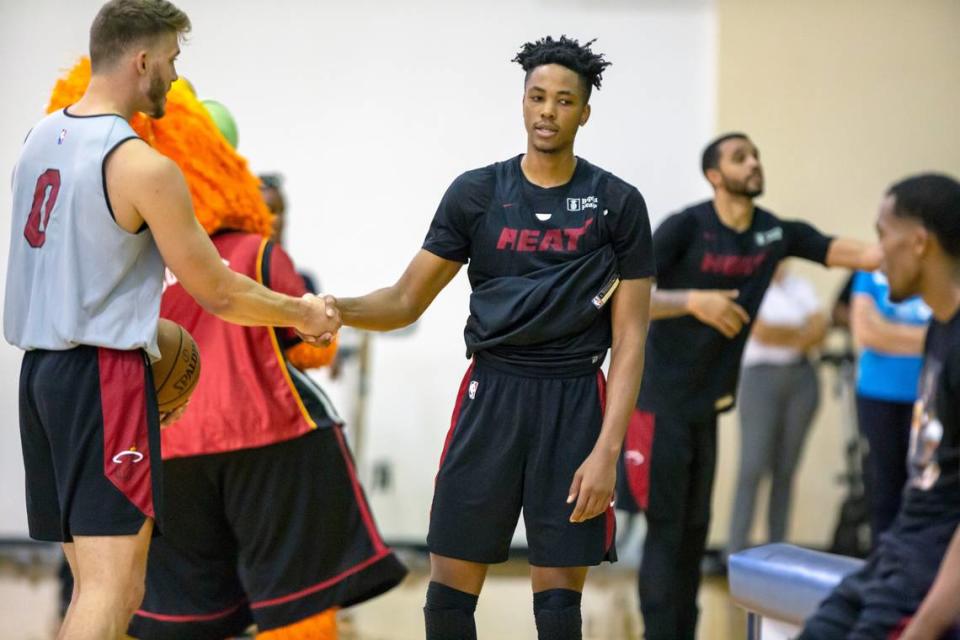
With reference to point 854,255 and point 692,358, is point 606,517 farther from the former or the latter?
point 854,255

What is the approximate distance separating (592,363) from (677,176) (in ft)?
15.1

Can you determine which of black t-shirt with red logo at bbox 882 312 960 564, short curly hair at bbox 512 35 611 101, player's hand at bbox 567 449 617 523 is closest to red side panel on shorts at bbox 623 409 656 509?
player's hand at bbox 567 449 617 523

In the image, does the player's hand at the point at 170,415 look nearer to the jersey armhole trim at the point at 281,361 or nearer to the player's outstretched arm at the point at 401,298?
the player's outstretched arm at the point at 401,298

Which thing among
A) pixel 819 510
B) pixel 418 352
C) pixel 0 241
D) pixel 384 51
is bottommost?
pixel 819 510

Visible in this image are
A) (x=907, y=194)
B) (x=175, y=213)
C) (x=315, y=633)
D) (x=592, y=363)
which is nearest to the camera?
(x=907, y=194)

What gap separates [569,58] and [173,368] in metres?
1.39

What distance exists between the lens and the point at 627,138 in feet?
26.5

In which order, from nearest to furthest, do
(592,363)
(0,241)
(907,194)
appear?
1. (907,194)
2. (592,363)
3. (0,241)

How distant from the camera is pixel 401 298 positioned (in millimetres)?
3883

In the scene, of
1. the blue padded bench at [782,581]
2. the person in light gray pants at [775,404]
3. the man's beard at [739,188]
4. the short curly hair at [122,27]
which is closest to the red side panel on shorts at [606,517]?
the blue padded bench at [782,581]

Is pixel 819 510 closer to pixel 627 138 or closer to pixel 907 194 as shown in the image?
pixel 627 138

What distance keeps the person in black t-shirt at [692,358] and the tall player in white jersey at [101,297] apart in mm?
2093

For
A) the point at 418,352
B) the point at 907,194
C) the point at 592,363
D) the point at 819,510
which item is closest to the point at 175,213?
the point at 592,363

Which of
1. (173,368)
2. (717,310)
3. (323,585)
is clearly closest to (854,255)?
(717,310)
